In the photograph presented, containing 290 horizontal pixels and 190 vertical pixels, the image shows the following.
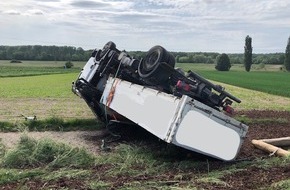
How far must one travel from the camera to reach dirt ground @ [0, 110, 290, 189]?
6.31 meters

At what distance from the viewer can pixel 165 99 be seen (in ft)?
23.1

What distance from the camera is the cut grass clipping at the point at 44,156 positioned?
761cm

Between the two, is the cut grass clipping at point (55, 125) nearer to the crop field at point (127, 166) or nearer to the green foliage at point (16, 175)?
the crop field at point (127, 166)

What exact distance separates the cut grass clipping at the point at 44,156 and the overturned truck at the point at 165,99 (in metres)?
1.22

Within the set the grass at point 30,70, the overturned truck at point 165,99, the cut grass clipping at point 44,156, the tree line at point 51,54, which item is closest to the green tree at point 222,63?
the tree line at point 51,54

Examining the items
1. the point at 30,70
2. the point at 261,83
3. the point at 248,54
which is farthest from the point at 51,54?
the point at 261,83

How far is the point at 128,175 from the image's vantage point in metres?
6.72

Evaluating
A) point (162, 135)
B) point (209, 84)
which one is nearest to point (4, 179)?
point (162, 135)

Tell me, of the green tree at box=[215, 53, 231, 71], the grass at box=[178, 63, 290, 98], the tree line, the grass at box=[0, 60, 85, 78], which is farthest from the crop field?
the green tree at box=[215, 53, 231, 71]

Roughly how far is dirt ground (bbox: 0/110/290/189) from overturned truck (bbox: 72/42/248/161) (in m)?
0.57

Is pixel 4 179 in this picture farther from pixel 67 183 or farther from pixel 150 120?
pixel 150 120

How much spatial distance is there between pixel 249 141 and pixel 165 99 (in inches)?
157

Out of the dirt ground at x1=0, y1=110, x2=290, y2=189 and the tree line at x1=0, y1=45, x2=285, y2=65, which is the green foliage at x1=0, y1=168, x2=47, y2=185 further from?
the tree line at x1=0, y1=45, x2=285, y2=65

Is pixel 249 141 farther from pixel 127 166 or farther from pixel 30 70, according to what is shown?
pixel 30 70
